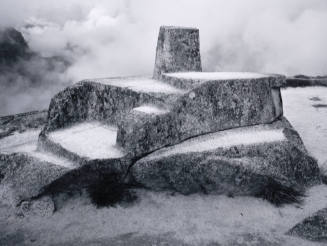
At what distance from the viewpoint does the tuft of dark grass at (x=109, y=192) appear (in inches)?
192

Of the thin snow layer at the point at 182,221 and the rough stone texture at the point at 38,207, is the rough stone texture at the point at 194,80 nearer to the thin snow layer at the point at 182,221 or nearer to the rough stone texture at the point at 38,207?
the thin snow layer at the point at 182,221

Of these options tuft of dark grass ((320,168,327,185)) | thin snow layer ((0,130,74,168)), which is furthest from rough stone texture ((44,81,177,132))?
tuft of dark grass ((320,168,327,185))

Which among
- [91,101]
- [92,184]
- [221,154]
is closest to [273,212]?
[221,154]

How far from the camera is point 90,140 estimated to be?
5566mm

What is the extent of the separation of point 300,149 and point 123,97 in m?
3.07

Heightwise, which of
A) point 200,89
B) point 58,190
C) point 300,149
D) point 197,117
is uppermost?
point 200,89

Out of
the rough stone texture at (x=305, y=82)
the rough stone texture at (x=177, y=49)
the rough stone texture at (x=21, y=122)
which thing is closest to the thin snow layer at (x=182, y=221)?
the rough stone texture at (x=177, y=49)

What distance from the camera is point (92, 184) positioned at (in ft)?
16.2

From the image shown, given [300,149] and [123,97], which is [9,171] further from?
[300,149]

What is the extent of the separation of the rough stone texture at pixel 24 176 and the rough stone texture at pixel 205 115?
1.10 metres

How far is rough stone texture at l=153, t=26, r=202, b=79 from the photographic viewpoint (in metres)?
6.75

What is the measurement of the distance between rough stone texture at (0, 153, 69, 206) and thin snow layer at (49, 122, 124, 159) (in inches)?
17.4

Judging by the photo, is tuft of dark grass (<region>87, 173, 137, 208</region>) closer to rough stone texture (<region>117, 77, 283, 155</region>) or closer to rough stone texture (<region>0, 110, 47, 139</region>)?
rough stone texture (<region>117, 77, 283, 155</region>)

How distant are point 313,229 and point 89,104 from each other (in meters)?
4.35
